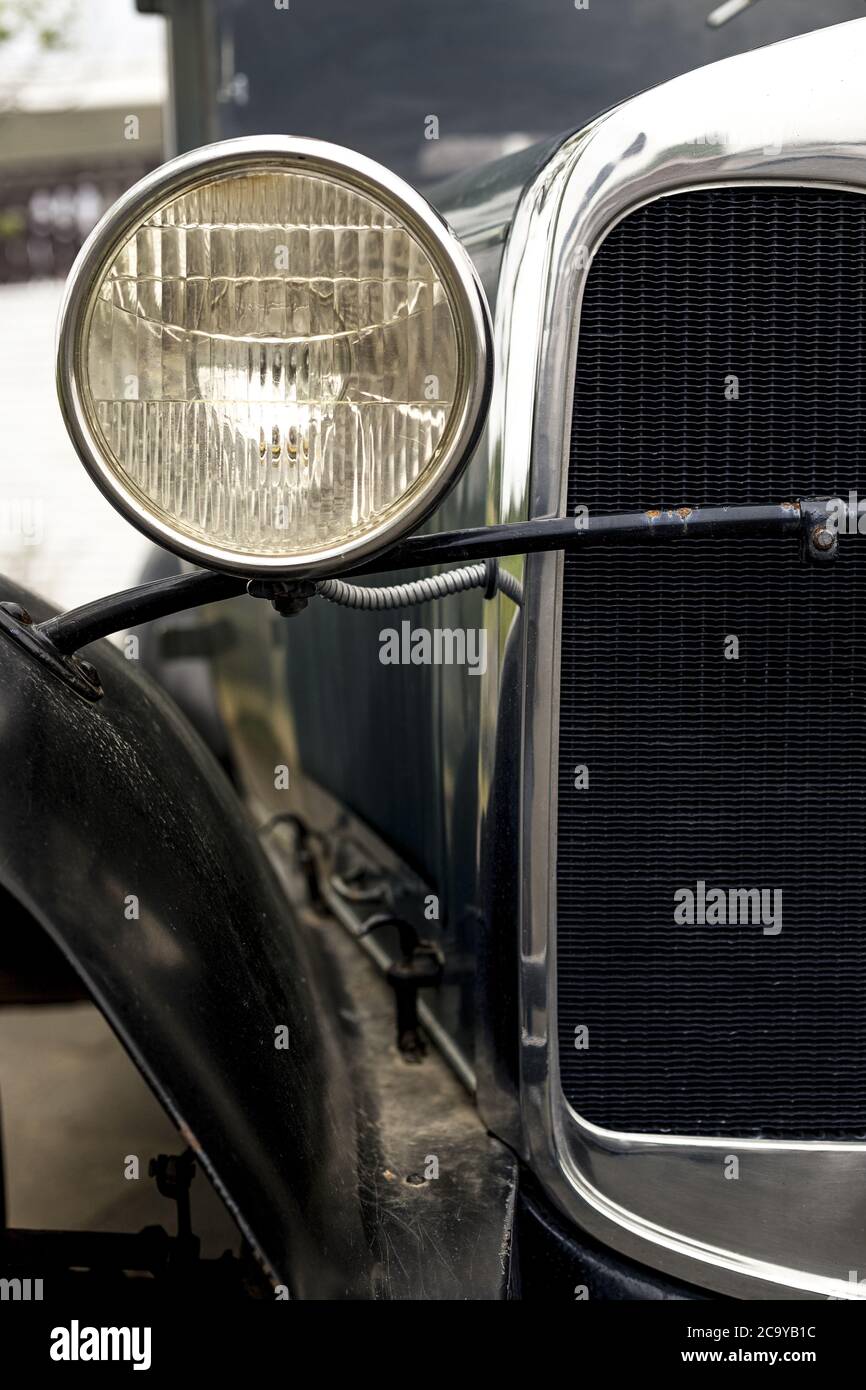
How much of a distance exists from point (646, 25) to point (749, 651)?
1339 millimetres

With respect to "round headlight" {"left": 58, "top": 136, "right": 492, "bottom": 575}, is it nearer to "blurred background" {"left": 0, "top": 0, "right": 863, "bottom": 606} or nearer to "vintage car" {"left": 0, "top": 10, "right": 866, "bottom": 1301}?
"vintage car" {"left": 0, "top": 10, "right": 866, "bottom": 1301}

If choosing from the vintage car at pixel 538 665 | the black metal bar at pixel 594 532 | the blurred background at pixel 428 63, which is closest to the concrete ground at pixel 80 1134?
the vintage car at pixel 538 665

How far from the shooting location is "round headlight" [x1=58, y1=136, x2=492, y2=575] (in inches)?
37.8

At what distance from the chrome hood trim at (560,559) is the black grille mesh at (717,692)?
0.08 feet

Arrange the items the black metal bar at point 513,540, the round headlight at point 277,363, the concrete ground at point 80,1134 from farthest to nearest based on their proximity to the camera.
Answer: the concrete ground at point 80,1134, the black metal bar at point 513,540, the round headlight at point 277,363

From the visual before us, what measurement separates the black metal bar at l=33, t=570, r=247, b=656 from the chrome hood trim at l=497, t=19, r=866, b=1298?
325 mm

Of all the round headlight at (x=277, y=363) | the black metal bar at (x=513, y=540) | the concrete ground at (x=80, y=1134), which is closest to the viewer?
the round headlight at (x=277, y=363)

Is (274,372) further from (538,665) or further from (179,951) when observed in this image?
(179,951)

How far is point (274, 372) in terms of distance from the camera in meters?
1.00

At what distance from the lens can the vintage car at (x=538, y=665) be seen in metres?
0.98

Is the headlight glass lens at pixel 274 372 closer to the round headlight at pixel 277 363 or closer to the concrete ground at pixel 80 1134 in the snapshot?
the round headlight at pixel 277 363

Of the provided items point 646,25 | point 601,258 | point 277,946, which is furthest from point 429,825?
point 646,25

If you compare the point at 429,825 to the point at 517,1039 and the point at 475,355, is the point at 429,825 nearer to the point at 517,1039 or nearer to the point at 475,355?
the point at 517,1039
